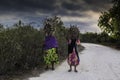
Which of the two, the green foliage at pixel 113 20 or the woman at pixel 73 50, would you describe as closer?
the woman at pixel 73 50

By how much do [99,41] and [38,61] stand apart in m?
60.5

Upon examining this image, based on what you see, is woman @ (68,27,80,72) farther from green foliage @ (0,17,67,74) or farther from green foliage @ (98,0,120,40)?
green foliage @ (98,0,120,40)

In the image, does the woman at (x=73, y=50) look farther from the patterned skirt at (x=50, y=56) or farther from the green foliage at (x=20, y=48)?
the green foliage at (x=20, y=48)

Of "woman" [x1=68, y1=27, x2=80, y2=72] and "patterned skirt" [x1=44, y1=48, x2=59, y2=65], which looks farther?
"woman" [x1=68, y1=27, x2=80, y2=72]

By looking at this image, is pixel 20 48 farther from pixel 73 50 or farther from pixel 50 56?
pixel 73 50

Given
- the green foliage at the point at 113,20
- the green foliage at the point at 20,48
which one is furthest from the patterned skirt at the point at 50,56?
the green foliage at the point at 113,20

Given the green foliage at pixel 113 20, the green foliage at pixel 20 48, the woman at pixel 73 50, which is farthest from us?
the green foliage at pixel 113 20

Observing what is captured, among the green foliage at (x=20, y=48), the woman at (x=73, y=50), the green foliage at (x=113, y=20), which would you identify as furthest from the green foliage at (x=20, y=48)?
the green foliage at (x=113, y=20)

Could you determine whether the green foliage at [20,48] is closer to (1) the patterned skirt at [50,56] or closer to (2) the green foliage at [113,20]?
(1) the patterned skirt at [50,56]

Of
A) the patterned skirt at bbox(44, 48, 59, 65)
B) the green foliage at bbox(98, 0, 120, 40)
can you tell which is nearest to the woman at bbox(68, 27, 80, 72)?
the patterned skirt at bbox(44, 48, 59, 65)

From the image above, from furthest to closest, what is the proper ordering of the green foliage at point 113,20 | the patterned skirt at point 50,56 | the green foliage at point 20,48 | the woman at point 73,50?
1. the green foliage at point 113,20
2. the woman at point 73,50
3. the patterned skirt at point 50,56
4. the green foliage at point 20,48

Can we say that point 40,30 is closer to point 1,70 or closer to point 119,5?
point 1,70

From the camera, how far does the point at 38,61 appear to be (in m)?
16.1

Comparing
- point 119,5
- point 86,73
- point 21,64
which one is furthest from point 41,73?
point 119,5
